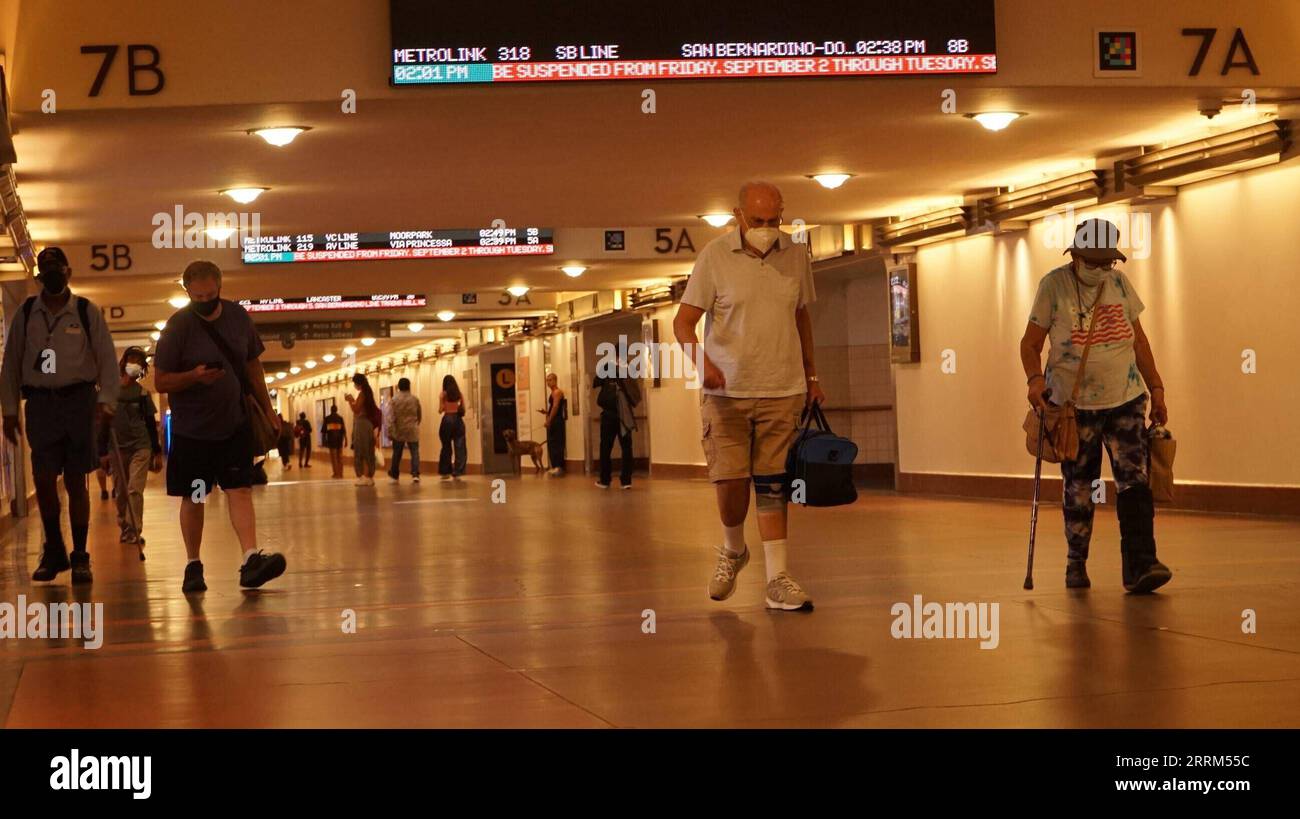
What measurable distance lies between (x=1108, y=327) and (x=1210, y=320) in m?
6.71

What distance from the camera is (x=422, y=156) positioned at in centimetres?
1367

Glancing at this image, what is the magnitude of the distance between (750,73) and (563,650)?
5509 millimetres

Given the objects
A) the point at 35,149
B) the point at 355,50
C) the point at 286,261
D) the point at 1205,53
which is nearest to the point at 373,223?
the point at 286,261

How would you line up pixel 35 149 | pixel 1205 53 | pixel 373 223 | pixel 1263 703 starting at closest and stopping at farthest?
pixel 1263 703 < pixel 1205 53 < pixel 35 149 < pixel 373 223

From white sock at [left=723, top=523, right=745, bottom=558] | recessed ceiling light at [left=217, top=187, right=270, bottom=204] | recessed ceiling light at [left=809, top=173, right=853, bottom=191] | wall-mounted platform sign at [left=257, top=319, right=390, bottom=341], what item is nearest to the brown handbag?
white sock at [left=723, top=523, right=745, bottom=558]

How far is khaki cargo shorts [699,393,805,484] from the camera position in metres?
7.35

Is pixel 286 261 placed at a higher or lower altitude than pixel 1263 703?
higher

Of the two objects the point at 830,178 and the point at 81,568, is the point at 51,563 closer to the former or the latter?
the point at 81,568

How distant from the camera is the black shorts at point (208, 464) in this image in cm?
905

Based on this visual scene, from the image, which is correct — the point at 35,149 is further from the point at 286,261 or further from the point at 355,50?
the point at 286,261

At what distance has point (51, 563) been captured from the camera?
32.1 feet

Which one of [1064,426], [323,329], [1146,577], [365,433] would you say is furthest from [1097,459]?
[323,329]

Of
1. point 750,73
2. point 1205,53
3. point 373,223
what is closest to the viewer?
point 750,73

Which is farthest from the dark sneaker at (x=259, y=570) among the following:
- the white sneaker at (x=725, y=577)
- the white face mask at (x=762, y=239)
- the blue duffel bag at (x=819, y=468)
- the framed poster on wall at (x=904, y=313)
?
the framed poster on wall at (x=904, y=313)
